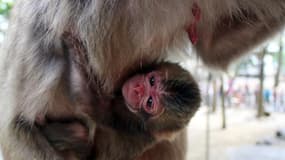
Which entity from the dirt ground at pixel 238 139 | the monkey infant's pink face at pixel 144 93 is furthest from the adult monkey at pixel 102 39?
the dirt ground at pixel 238 139

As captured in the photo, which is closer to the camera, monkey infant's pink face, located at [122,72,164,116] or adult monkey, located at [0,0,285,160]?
adult monkey, located at [0,0,285,160]

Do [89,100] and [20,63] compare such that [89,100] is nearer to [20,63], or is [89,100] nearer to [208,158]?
[20,63]

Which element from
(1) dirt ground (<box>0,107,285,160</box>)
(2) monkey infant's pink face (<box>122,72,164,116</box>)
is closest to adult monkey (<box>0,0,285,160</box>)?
(2) monkey infant's pink face (<box>122,72,164,116</box>)

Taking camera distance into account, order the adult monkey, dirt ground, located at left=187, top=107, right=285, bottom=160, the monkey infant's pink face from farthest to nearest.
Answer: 1. dirt ground, located at left=187, top=107, right=285, bottom=160
2. the monkey infant's pink face
3. the adult monkey

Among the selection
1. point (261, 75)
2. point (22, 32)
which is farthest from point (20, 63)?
point (261, 75)

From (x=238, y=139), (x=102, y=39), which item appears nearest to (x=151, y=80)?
(x=102, y=39)

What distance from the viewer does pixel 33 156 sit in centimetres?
105

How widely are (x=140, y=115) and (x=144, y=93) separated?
5cm

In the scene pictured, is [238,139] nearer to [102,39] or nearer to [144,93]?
[144,93]

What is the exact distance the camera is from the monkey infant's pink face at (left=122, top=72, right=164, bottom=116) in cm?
102

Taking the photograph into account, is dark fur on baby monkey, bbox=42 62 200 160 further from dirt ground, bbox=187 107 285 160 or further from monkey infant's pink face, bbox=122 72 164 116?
dirt ground, bbox=187 107 285 160

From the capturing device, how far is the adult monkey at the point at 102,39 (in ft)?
2.76

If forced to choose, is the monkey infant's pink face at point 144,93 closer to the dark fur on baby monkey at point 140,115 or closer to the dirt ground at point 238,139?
the dark fur on baby monkey at point 140,115

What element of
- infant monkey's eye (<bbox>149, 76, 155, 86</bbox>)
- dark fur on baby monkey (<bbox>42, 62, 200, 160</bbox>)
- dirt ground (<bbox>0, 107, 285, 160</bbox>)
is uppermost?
infant monkey's eye (<bbox>149, 76, 155, 86</bbox>)
